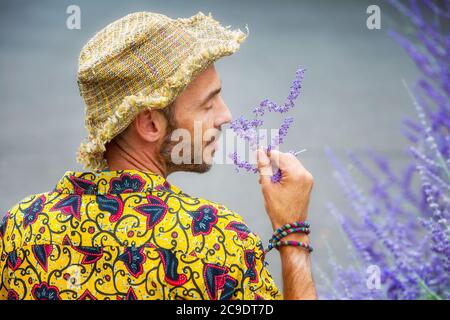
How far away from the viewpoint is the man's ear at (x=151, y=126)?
1.58 meters

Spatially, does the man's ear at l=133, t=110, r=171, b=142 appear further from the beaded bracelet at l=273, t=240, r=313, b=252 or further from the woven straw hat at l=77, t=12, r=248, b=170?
the beaded bracelet at l=273, t=240, r=313, b=252

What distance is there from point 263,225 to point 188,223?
3817 mm

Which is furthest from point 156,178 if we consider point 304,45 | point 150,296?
point 304,45

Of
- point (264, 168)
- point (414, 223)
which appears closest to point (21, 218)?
point (264, 168)

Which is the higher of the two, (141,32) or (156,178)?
(141,32)

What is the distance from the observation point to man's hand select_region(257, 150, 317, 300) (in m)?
1.46

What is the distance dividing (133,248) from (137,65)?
35 cm

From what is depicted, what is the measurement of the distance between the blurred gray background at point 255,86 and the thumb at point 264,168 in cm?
349

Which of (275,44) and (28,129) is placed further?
(275,44)

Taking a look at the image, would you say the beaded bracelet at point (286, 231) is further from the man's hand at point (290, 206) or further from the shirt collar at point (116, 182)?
the shirt collar at point (116, 182)

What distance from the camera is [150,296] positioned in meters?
1.41

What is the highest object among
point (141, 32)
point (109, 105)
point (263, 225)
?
point (263, 225)

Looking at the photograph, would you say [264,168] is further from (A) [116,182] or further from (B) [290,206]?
(A) [116,182]
